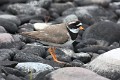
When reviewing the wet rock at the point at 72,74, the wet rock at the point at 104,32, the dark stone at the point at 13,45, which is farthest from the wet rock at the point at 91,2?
the wet rock at the point at 72,74

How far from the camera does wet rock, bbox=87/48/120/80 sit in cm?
736

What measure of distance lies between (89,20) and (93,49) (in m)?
4.33

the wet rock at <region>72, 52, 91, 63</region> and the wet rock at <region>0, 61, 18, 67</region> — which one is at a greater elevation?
the wet rock at <region>0, 61, 18, 67</region>

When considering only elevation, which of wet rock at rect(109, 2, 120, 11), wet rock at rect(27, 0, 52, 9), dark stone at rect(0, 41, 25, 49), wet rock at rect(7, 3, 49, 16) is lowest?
wet rock at rect(109, 2, 120, 11)

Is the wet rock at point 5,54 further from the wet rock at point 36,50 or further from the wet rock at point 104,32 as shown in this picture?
the wet rock at point 104,32

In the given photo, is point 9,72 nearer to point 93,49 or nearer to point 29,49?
point 29,49

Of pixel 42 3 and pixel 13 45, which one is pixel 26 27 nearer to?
pixel 13 45

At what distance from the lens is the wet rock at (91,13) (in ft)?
46.9

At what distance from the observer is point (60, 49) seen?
31.6ft

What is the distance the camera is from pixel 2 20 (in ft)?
37.2

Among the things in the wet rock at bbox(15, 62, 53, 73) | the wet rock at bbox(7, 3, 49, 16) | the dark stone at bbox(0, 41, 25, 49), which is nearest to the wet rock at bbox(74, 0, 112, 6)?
the wet rock at bbox(7, 3, 49, 16)

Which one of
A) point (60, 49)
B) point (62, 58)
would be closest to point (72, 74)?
point (62, 58)

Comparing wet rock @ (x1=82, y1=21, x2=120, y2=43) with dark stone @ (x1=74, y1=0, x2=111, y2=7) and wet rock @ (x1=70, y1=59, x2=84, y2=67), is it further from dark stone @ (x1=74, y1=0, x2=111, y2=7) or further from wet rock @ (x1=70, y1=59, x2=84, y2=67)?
dark stone @ (x1=74, y1=0, x2=111, y2=7)

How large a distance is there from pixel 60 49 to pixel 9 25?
2.36 meters
